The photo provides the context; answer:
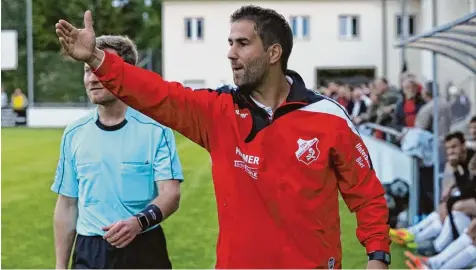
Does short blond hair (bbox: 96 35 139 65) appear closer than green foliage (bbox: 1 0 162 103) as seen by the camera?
Yes

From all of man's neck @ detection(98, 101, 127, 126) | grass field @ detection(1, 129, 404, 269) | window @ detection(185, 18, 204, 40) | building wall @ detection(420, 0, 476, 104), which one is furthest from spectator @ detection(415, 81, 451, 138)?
window @ detection(185, 18, 204, 40)

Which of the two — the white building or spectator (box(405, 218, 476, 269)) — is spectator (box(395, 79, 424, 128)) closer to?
spectator (box(405, 218, 476, 269))

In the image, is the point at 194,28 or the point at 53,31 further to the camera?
the point at 53,31

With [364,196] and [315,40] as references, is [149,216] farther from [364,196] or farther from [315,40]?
[315,40]

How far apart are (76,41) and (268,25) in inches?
30.0

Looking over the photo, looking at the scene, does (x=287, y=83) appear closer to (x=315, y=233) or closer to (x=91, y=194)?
(x=315, y=233)

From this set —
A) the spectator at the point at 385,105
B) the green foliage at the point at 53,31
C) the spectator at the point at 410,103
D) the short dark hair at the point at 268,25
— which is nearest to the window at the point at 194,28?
the green foliage at the point at 53,31

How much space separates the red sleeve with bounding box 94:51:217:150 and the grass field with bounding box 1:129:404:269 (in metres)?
5.46

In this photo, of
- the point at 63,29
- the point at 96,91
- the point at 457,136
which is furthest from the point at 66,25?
the point at 457,136

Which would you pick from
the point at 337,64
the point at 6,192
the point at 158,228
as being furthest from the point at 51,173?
the point at 337,64

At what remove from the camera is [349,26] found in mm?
45219

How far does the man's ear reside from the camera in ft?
11.0

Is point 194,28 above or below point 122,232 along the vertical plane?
above

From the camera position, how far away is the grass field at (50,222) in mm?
9039
